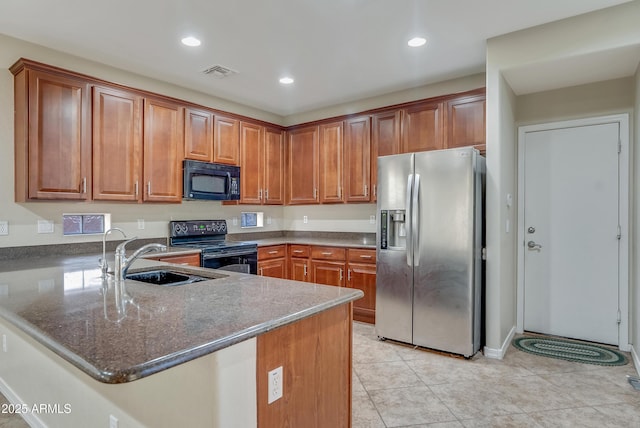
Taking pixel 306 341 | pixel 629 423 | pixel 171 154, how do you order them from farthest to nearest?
pixel 171 154
pixel 629 423
pixel 306 341

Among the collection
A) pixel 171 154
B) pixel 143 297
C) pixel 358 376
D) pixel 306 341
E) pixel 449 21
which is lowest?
pixel 358 376

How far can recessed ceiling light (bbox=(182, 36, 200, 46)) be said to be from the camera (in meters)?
2.98

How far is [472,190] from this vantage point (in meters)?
3.02

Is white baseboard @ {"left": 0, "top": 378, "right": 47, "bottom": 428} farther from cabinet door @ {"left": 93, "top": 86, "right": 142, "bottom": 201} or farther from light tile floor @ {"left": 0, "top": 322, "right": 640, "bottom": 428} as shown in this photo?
cabinet door @ {"left": 93, "top": 86, "right": 142, "bottom": 201}

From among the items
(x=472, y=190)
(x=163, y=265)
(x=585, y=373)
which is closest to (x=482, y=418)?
(x=585, y=373)

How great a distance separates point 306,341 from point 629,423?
206 cm

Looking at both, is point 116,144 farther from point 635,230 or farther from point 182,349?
point 635,230

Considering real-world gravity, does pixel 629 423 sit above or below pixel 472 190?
below

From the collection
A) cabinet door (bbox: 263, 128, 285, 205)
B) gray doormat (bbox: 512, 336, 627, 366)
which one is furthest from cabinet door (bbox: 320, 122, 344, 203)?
gray doormat (bbox: 512, 336, 627, 366)

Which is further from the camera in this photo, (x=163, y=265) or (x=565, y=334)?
(x=565, y=334)

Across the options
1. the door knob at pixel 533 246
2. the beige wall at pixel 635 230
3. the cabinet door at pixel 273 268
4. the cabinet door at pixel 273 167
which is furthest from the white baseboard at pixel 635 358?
the cabinet door at pixel 273 167

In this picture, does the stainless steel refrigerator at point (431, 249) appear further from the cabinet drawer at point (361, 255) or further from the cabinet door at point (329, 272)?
the cabinet door at point (329, 272)

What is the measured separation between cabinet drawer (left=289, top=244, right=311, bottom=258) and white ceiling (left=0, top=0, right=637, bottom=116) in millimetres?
1910

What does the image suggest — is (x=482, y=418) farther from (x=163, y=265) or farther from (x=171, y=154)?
(x=171, y=154)
